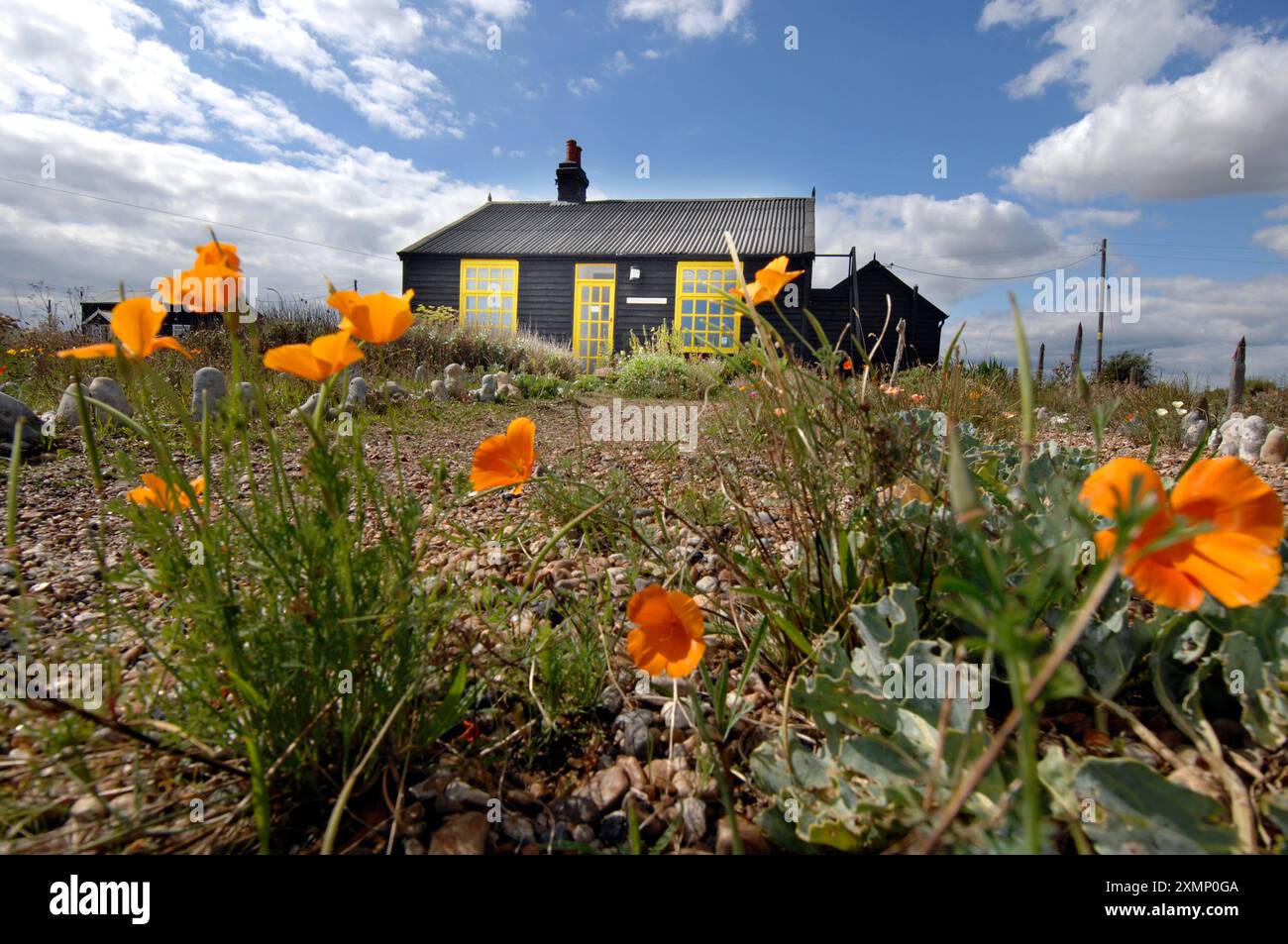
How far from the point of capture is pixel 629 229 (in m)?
17.6

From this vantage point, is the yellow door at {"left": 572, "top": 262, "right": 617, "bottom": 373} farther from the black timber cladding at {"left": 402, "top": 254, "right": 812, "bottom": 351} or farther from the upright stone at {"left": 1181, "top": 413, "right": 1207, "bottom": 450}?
the upright stone at {"left": 1181, "top": 413, "right": 1207, "bottom": 450}

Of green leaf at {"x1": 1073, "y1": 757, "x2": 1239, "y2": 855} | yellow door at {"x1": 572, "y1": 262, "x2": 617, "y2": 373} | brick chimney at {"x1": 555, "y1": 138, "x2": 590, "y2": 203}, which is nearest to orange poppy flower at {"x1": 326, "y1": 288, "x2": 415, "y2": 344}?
green leaf at {"x1": 1073, "y1": 757, "x2": 1239, "y2": 855}

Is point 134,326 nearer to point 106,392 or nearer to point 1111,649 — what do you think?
point 1111,649

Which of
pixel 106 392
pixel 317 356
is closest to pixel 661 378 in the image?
pixel 106 392

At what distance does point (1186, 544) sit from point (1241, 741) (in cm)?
52

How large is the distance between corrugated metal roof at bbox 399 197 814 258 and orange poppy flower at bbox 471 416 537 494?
1500cm

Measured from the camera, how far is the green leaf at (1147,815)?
0.65 metres

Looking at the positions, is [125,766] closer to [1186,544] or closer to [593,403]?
[1186,544]

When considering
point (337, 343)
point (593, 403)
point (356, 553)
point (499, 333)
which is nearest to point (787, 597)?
point (356, 553)

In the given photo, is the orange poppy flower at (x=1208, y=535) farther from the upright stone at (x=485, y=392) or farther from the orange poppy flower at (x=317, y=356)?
the upright stone at (x=485, y=392)

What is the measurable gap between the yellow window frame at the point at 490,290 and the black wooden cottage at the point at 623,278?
3 cm

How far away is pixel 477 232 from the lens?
18016 mm

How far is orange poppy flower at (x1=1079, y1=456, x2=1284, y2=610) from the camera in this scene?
60 centimetres

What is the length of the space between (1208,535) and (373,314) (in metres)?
1.05
